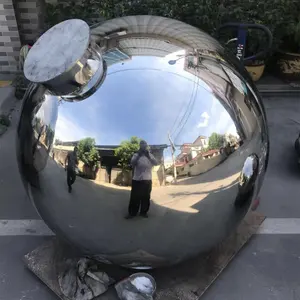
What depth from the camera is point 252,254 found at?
2781mm

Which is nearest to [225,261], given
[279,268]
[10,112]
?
[279,268]

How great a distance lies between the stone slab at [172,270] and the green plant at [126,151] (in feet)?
2.77

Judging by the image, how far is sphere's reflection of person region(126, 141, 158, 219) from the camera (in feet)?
6.08

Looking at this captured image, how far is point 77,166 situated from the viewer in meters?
1.92

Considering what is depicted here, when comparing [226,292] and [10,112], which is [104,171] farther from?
[10,112]

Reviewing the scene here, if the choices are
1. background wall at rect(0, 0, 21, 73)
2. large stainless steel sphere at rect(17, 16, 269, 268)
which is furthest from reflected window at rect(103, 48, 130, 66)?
background wall at rect(0, 0, 21, 73)

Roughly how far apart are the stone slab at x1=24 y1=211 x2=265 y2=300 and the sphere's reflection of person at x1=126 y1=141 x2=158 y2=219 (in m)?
0.64

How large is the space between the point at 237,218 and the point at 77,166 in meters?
0.90

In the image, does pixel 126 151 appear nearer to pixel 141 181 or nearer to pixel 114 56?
pixel 141 181

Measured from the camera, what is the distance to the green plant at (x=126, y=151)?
1.84 m

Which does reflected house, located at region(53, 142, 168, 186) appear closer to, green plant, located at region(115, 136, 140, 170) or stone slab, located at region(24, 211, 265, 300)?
green plant, located at region(115, 136, 140, 170)

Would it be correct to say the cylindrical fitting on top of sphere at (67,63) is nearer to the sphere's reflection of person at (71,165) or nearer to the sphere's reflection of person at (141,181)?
the sphere's reflection of person at (71,165)

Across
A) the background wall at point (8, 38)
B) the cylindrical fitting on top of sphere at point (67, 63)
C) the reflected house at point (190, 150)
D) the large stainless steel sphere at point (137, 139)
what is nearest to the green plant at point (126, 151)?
the large stainless steel sphere at point (137, 139)

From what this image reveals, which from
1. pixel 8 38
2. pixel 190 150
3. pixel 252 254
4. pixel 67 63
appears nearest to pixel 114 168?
pixel 190 150
